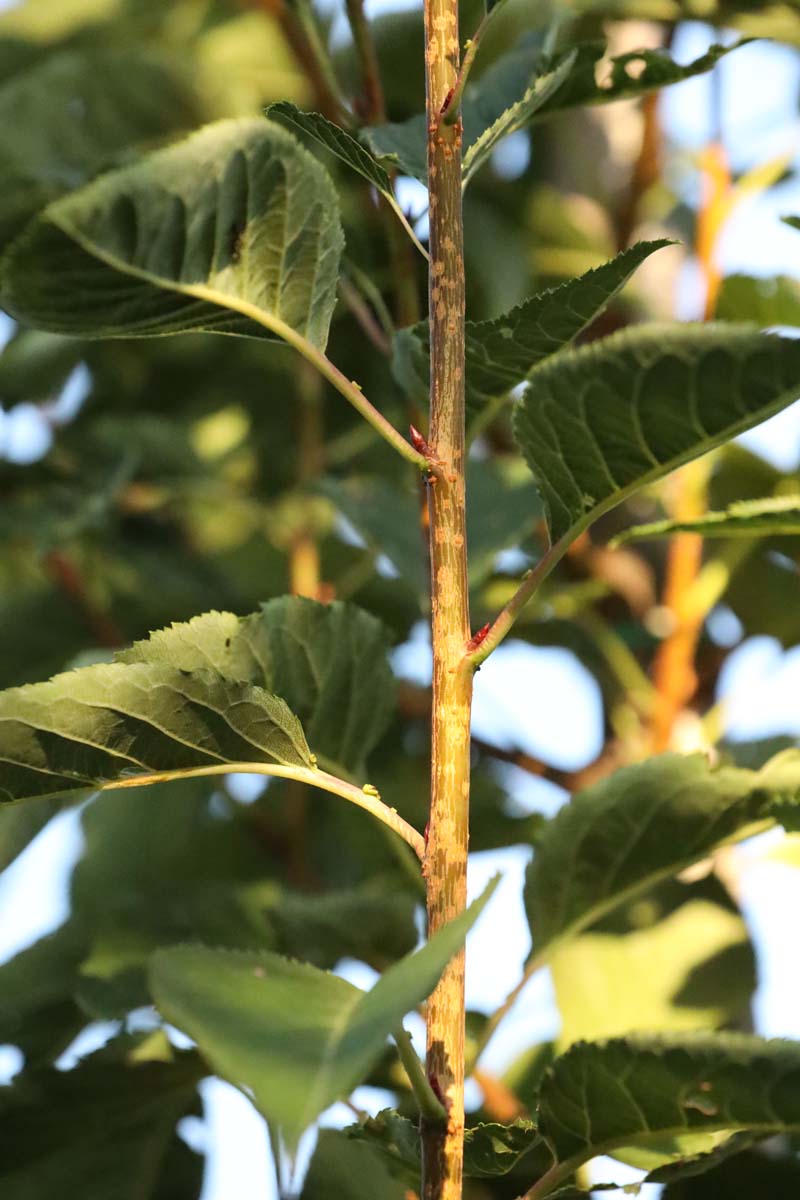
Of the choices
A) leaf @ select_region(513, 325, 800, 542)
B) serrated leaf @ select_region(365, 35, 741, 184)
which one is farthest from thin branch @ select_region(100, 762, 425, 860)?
serrated leaf @ select_region(365, 35, 741, 184)

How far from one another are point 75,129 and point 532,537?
0.51 m

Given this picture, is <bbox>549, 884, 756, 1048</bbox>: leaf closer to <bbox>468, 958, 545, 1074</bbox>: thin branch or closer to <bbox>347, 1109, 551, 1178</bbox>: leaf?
<bbox>468, 958, 545, 1074</bbox>: thin branch

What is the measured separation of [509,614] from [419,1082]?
0.14 meters

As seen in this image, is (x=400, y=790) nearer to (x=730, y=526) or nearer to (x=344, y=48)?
(x=730, y=526)

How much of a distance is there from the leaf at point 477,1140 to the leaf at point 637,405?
19cm

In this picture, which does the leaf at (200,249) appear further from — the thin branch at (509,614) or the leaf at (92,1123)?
the leaf at (92,1123)

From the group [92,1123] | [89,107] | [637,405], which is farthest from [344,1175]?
[89,107]

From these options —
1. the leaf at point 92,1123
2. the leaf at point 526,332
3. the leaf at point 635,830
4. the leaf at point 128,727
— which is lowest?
the leaf at point 92,1123

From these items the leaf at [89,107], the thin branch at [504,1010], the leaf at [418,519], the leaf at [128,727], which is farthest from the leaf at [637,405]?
the leaf at [89,107]

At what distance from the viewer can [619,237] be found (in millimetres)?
1177

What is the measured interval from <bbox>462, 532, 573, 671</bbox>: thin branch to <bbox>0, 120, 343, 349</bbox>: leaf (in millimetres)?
109

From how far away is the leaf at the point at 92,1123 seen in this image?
2.20 ft

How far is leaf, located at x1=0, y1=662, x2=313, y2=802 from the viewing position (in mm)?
401

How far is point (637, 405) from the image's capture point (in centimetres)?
39
